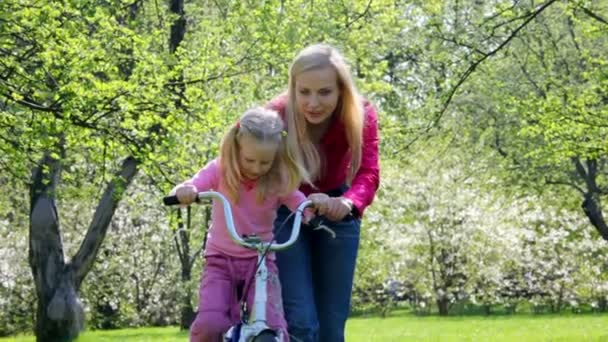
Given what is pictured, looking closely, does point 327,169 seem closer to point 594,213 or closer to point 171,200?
point 171,200

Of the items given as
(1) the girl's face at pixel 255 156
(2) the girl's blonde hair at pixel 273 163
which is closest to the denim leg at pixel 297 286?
(2) the girl's blonde hair at pixel 273 163

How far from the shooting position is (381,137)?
17422mm

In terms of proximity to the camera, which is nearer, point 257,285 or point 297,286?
point 257,285

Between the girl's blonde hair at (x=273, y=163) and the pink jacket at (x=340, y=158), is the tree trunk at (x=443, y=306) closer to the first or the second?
the pink jacket at (x=340, y=158)

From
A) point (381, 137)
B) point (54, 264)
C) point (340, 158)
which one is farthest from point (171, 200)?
point (54, 264)

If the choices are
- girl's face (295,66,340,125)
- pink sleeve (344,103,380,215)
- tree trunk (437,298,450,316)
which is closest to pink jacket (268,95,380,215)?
pink sleeve (344,103,380,215)

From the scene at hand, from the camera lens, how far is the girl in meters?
4.57

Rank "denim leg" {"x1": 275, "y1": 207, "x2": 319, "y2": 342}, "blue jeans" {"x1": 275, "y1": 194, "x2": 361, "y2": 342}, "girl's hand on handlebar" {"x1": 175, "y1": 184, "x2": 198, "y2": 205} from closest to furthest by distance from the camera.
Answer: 1. "girl's hand on handlebar" {"x1": 175, "y1": 184, "x2": 198, "y2": 205}
2. "denim leg" {"x1": 275, "y1": 207, "x2": 319, "y2": 342}
3. "blue jeans" {"x1": 275, "y1": 194, "x2": 361, "y2": 342}

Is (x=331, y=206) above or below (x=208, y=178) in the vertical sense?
below

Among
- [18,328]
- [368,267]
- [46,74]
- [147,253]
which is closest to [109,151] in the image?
[46,74]

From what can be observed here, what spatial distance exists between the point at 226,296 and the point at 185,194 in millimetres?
483

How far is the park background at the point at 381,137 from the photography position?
489 inches

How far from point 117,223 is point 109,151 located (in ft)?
63.5

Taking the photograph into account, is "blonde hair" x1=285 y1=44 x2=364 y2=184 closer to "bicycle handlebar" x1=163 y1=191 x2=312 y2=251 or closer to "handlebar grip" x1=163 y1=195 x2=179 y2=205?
"bicycle handlebar" x1=163 y1=191 x2=312 y2=251
